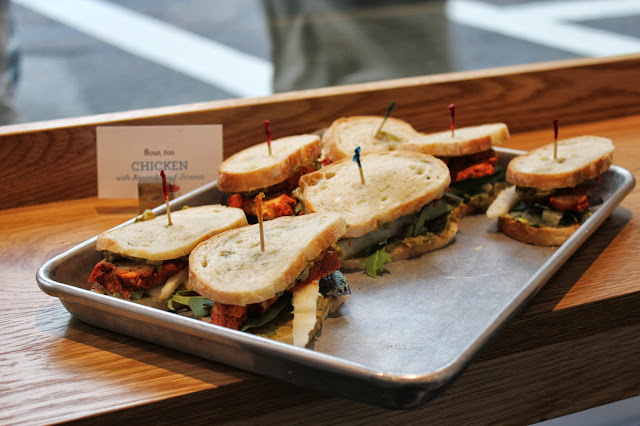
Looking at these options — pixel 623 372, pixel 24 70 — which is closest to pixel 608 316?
pixel 623 372

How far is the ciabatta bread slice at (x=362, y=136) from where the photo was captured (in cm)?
220

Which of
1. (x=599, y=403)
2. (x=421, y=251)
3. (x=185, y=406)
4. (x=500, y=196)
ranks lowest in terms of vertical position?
(x=599, y=403)

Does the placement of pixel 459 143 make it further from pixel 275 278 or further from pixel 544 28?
pixel 544 28

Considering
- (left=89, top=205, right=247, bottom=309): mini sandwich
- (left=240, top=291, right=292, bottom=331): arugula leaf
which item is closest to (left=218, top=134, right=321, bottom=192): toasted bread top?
(left=89, top=205, right=247, bottom=309): mini sandwich

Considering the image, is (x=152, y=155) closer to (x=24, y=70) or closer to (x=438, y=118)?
(x=438, y=118)

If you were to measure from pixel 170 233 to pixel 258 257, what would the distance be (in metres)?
0.31

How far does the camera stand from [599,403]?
5.70 feet

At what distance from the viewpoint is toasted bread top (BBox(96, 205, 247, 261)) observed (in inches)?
62.9

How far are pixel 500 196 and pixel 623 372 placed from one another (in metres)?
0.60

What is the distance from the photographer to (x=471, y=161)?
7.14 feet

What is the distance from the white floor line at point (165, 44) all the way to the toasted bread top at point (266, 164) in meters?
2.16

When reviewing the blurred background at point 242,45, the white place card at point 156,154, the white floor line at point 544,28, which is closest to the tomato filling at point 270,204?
the white place card at point 156,154

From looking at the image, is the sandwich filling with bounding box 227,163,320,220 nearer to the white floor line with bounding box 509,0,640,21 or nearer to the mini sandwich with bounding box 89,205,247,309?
the mini sandwich with bounding box 89,205,247,309

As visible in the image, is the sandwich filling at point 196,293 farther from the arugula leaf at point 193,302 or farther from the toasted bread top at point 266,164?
the toasted bread top at point 266,164
